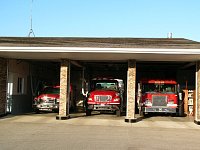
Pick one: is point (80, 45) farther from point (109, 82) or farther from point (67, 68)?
point (109, 82)

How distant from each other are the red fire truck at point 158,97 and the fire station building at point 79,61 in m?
1.22

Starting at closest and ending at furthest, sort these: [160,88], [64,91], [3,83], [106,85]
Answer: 1. [64,91]
2. [3,83]
3. [160,88]
4. [106,85]

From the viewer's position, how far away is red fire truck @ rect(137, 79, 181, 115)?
1928cm

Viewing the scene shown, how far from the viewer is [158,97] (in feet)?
63.9

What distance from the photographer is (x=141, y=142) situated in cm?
1077

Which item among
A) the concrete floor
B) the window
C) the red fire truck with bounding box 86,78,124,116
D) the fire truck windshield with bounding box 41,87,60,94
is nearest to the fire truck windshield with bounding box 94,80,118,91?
the red fire truck with bounding box 86,78,124,116

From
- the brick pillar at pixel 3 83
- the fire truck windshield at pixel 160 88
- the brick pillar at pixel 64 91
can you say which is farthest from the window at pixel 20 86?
the fire truck windshield at pixel 160 88

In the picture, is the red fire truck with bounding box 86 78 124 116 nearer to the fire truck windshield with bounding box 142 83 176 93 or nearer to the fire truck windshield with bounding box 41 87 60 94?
the fire truck windshield with bounding box 142 83 176 93

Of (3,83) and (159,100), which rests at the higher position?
(3,83)

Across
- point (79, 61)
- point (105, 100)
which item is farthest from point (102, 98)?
point (79, 61)

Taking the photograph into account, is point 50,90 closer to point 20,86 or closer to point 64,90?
point 20,86

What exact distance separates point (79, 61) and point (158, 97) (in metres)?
5.07

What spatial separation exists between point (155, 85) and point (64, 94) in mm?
5848

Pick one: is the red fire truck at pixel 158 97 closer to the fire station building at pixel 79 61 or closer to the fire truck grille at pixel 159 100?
the fire truck grille at pixel 159 100
